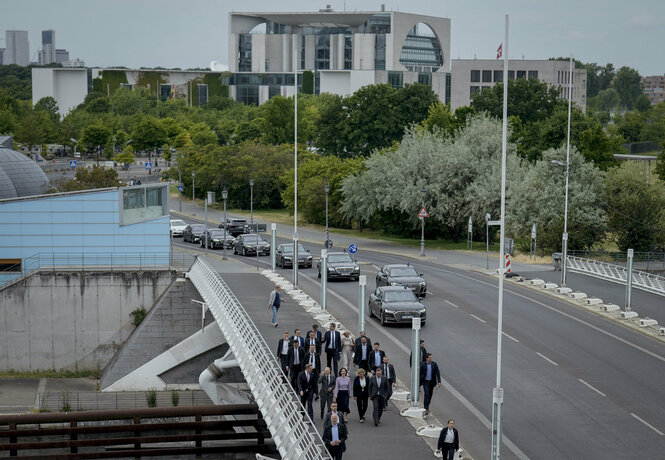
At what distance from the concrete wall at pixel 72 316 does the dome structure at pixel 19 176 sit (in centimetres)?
2124

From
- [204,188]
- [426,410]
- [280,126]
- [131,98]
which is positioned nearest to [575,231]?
[426,410]

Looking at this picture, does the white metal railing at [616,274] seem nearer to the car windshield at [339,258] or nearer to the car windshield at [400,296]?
the car windshield at [339,258]

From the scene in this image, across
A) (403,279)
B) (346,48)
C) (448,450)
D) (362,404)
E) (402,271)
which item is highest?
(346,48)

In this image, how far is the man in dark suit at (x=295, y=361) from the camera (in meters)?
24.2

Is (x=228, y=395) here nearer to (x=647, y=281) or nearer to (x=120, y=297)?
(x=120, y=297)

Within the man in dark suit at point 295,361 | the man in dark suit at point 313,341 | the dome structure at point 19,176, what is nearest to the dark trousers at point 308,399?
the man in dark suit at point 295,361

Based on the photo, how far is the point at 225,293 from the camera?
106 ft

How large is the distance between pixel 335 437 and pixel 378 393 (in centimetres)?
345

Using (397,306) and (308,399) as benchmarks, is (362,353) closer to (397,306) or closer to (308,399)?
(308,399)

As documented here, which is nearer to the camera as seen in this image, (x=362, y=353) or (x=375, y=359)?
(x=375, y=359)

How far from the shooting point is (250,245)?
61.6 metres

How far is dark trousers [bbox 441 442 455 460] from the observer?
766 inches

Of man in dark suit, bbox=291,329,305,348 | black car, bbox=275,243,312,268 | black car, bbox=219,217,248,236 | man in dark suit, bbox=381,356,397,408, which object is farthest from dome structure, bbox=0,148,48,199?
man in dark suit, bbox=381,356,397,408

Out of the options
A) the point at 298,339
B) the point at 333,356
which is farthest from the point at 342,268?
the point at 298,339
